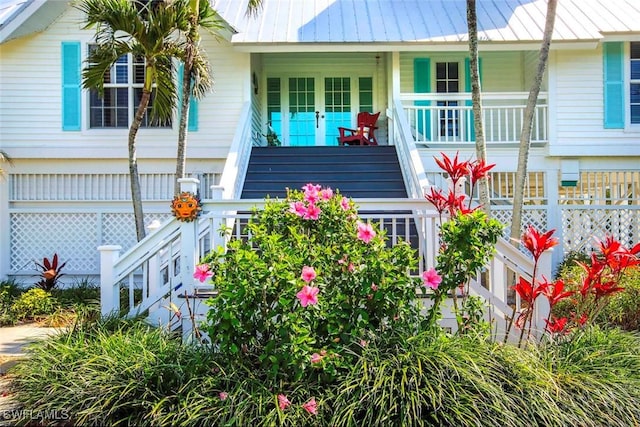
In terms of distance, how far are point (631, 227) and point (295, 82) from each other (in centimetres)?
854

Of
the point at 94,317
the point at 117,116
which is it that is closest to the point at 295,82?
the point at 117,116

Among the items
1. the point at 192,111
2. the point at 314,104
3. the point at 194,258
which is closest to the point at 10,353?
the point at 194,258

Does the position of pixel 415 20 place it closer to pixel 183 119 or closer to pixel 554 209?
pixel 554 209

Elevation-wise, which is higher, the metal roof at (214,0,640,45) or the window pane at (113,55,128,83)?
the metal roof at (214,0,640,45)

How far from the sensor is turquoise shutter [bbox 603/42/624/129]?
35.2 ft

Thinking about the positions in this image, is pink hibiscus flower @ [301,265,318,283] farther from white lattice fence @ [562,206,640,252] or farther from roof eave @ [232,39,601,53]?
white lattice fence @ [562,206,640,252]

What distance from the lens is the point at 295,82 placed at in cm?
1330

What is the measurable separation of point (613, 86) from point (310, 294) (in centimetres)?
1015

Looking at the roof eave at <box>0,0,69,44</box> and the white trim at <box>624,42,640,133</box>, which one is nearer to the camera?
the roof eave at <box>0,0,69,44</box>

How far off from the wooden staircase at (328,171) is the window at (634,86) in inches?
211

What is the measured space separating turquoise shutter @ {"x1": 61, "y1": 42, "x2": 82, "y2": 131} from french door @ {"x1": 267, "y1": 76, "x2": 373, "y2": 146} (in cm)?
457

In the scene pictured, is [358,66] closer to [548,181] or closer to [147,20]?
[548,181]

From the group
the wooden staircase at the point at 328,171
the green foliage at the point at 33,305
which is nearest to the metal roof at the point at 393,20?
the wooden staircase at the point at 328,171

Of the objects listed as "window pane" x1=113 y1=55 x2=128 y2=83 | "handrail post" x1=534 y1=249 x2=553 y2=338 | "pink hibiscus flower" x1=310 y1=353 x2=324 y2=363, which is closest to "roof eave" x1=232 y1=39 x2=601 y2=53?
"window pane" x1=113 y1=55 x2=128 y2=83
